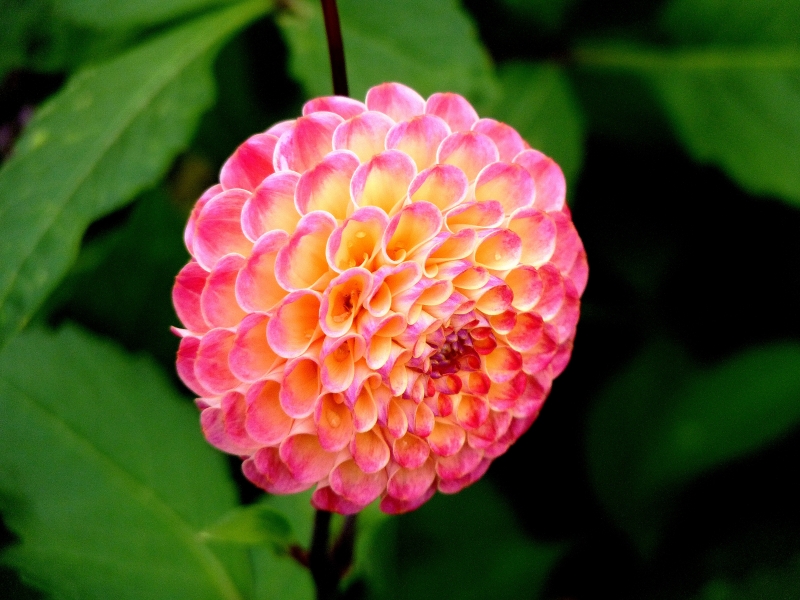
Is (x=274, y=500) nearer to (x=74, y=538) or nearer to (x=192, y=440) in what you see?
(x=192, y=440)

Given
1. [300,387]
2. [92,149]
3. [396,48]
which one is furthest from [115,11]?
[300,387]

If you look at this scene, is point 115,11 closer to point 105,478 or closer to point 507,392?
point 105,478

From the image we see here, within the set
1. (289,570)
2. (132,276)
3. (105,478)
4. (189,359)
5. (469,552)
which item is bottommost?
(469,552)

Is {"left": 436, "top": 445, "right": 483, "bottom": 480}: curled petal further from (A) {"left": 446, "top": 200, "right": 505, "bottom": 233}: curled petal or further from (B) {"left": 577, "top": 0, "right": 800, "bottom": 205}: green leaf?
(B) {"left": 577, "top": 0, "right": 800, "bottom": 205}: green leaf

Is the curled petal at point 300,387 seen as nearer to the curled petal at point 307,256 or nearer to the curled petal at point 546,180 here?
the curled petal at point 307,256

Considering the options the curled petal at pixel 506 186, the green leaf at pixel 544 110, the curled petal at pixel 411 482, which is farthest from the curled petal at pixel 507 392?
the green leaf at pixel 544 110

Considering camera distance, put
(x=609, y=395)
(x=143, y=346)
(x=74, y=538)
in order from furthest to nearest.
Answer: (x=609, y=395) → (x=143, y=346) → (x=74, y=538)

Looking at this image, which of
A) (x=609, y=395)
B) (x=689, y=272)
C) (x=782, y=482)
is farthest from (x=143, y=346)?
(x=782, y=482)
